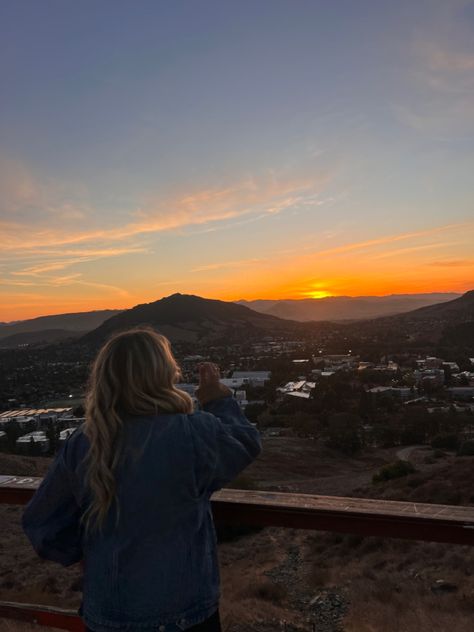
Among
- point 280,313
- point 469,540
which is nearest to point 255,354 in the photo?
point 469,540

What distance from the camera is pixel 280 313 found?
15850cm

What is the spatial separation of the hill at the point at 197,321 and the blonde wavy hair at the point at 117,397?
68496 millimetres

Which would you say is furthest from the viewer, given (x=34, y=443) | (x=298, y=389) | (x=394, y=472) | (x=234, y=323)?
(x=234, y=323)

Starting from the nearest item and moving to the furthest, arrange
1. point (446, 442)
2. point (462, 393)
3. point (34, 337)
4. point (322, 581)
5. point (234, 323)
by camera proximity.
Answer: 1. point (322, 581)
2. point (446, 442)
3. point (462, 393)
4. point (234, 323)
5. point (34, 337)

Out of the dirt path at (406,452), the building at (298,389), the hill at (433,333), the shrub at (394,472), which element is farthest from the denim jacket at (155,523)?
the hill at (433,333)

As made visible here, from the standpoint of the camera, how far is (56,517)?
190 centimetres

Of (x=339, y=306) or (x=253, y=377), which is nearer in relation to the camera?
(x=253, y=377)

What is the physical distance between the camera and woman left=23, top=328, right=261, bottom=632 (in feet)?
5.69

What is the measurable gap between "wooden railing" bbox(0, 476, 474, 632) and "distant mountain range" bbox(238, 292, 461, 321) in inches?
5851

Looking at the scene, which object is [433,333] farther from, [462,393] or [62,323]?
[62,323]

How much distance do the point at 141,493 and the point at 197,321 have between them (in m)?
84.4

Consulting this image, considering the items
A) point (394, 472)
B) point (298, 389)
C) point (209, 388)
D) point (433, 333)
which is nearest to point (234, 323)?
point (433, 333)

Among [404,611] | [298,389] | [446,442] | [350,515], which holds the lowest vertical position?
[446,442]

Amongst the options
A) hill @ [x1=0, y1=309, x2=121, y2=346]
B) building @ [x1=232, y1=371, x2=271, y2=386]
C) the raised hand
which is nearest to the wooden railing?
the raised hand
